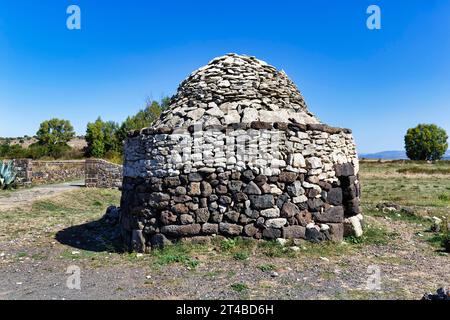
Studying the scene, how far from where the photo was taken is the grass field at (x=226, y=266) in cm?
527

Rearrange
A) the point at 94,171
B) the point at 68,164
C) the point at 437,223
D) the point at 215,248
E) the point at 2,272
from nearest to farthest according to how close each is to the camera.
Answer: the point at 2,272 → the point at 215,248 → the point at 437,223 → the point at 94,171 → the point at 68,164

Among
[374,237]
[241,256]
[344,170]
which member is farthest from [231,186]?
[374,237]

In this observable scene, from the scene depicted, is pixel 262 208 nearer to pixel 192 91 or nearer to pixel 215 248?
pixel 215 248

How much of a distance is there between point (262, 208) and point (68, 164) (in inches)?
855

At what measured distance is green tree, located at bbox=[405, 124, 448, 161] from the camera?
236 ft

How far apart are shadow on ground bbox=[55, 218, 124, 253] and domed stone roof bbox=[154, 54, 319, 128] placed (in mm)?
2888

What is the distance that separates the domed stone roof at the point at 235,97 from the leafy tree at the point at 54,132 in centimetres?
5182

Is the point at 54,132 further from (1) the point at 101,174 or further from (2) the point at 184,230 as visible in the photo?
(2) the point at 184,230

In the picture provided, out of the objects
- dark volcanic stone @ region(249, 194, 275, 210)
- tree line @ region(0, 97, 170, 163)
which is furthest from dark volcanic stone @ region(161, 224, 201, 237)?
tree line @ region(0, 97, 170, 163)

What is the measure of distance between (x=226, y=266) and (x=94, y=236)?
13.8 feet

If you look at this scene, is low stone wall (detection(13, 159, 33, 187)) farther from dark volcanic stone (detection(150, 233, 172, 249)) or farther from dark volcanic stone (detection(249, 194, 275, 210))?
dark volcanic stone (detection(249, 194, 275, 210))

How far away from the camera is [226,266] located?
20.6 feet

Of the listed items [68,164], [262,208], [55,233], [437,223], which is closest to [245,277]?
[262,208]

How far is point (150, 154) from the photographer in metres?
7.54
